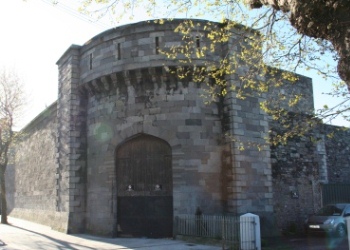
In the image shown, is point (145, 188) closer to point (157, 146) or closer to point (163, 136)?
point (157, 146)

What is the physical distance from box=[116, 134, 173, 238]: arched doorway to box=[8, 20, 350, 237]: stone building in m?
0.04

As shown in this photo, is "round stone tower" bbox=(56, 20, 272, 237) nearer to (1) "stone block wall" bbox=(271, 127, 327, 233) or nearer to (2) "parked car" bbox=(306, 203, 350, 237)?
(1) "stone block wall" bbox=(271, 127, 327, 233)

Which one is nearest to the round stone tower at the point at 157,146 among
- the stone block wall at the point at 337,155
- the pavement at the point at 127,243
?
the pavement at the point at 127,243

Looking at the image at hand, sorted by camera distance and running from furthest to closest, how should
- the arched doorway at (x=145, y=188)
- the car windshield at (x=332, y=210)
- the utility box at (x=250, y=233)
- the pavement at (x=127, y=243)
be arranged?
the car windshield at (x=332, y=210)
the arched doorway at (x=145, y=188)
the pavement at (x=127, y=243)
the utility box at (x=250, y=233)

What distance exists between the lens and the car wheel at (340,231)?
50.3 feet

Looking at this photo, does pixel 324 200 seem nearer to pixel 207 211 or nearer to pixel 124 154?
pixel 207 211

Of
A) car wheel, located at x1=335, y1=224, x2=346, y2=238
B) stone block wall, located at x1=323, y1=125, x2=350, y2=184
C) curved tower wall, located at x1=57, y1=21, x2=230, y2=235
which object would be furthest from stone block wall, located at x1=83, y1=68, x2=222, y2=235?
stone block wall, located at x1=323, y1=125, x2=350, y2=184

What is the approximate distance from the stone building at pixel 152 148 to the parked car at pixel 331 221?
1.40 m

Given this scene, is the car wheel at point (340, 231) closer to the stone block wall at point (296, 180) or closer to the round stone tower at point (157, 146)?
the stone block wall at point (296, 180)

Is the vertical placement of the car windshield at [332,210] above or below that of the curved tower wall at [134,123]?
below

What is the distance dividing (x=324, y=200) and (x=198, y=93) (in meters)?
8.63

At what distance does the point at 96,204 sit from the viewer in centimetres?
1596

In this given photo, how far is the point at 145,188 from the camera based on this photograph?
15109mm

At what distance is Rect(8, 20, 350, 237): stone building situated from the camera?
577 inches
